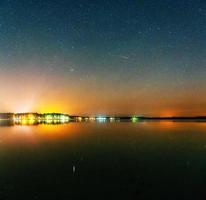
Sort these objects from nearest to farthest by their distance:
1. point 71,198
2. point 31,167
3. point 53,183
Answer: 1. point 71,198
2. point 53,183
3. point 31,167

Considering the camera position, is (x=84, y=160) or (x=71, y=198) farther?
(x=84, y=160)

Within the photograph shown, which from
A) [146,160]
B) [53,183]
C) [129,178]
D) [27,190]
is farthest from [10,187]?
[146,160]

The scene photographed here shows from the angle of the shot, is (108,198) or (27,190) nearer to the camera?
(108,198)

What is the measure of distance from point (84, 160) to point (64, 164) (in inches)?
142

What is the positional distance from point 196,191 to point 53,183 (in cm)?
1217

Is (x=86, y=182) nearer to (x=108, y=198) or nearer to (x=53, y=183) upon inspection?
(x=53, y=183)

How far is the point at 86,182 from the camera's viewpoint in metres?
25.8

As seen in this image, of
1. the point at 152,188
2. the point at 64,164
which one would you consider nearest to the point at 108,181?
the point at 152,188

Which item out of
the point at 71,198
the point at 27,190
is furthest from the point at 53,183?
the point at 71,198

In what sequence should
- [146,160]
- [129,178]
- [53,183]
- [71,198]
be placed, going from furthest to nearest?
[146,160] < [129,178] < [53,183] < [71,198]

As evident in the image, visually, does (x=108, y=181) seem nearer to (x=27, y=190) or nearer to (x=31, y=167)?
(x=27, y=190)

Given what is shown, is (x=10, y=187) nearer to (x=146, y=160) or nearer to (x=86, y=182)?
(x=86, y=182)

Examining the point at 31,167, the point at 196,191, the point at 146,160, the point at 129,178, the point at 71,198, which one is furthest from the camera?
the point at 146,160

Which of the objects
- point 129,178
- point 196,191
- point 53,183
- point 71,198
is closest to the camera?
point 71,198
